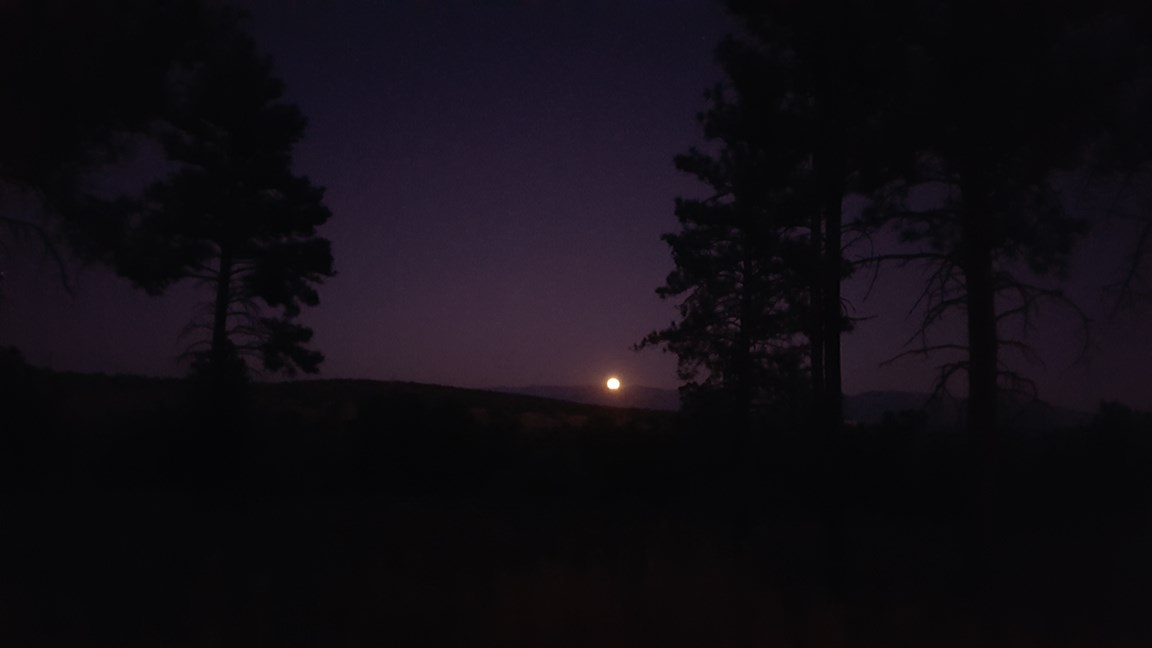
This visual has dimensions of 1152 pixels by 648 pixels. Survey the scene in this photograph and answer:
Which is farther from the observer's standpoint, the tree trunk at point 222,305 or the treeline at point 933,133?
the tree trunk at point 222,305

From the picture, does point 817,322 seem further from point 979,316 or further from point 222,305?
point 222,305

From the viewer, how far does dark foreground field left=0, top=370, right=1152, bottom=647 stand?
7711 mm

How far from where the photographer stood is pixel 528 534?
1399cm

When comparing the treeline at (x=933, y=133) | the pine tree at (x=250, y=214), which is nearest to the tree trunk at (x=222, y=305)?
the pine tree at (x=250, y=214)

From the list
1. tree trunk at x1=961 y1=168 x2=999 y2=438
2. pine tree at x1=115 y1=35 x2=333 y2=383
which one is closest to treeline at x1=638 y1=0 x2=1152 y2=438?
tree trunk at x1=961 y1=168 x2=999 y2=438

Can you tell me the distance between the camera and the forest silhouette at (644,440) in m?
8.38

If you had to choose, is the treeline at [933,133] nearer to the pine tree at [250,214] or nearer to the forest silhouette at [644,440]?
the forest silhouette at [644,440]

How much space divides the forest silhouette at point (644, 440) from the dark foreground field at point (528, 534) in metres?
0.07

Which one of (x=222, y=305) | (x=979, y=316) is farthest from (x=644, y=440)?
(x=979, y=316)

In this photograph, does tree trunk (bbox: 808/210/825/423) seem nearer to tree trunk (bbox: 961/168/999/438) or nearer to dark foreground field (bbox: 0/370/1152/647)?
dark foreground field (bbox: 0/370/1152/647)

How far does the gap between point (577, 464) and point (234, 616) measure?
19386mm

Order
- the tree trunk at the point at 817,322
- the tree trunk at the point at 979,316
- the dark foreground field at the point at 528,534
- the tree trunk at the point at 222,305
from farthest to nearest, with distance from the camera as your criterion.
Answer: the tree trunk at the point at 222,305
the tree trunk at the point at 817,322
the tree trunk at the point at 979,316
the dark foreground field at the point at 528,534

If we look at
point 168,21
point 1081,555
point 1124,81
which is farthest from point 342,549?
point 1081,555

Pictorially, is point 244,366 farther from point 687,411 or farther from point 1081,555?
point 1081,555
